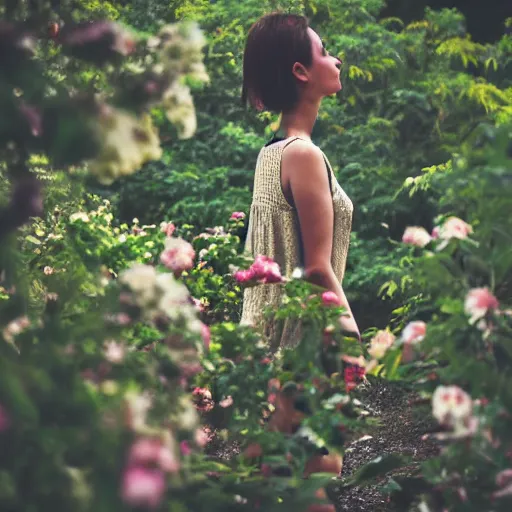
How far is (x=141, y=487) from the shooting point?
3.81ft

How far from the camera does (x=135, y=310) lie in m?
1.64

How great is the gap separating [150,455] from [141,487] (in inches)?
2.5

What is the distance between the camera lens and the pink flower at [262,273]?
2.35 meters

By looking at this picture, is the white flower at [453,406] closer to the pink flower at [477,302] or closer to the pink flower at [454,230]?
the pink flower at [477,302]

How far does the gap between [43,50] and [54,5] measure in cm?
13

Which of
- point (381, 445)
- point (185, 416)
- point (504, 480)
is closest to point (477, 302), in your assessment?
point (504, 480)

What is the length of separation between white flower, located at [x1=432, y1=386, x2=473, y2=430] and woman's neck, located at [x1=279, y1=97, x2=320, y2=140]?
47.3 inches

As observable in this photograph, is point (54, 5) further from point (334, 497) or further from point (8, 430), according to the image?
point (334, 497)

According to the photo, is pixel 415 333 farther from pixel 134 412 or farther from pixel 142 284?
pixel 134 412

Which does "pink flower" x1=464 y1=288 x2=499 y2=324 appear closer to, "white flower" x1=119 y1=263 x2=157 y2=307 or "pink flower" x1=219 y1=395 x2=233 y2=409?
"white flower" x1=119 y1=263 x2=157 y2=307

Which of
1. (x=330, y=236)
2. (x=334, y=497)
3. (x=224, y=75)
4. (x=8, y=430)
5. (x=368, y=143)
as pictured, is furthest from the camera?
(x=224, y=75)

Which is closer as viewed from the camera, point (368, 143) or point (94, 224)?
point (94, 224)

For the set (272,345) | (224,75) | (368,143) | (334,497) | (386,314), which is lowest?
(334,497)

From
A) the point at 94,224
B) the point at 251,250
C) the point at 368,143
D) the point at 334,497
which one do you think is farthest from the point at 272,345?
the point at 368,143
